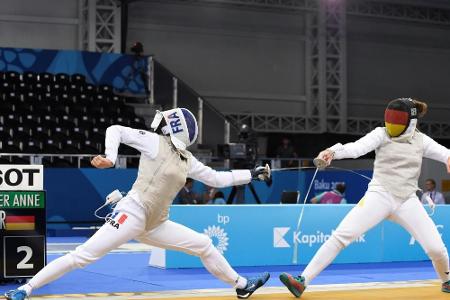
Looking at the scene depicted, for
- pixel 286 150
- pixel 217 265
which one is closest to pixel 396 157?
pixel 217 265

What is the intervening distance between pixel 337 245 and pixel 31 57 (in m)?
13.8

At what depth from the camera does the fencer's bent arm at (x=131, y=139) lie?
5152mm

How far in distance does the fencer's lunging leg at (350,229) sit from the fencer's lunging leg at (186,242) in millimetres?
690

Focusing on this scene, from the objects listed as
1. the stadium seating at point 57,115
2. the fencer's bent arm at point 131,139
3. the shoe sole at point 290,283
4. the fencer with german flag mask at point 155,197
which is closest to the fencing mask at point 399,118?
the fencer with german flag mask at point 155,197

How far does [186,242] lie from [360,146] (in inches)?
59.8

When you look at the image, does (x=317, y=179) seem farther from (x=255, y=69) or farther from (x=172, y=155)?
(x=172, y=155)

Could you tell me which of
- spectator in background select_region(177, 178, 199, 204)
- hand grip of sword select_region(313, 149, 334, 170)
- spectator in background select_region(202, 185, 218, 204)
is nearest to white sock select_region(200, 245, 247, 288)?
hand grip of sword select_region(313, 149, 334, 170)

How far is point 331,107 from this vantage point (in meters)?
23.1

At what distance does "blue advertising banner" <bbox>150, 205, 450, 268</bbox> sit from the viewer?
8.66 meters

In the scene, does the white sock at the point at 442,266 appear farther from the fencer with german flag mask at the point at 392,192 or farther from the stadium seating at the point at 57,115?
the stadium seating at the point at 57,115

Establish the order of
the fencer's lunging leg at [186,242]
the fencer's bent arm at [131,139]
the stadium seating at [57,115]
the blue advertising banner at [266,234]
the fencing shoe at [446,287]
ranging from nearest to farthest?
the fencer's bent arm at [131,139], the fencer's lunging leg at [186,242], the fencing shoe at [446,287], the blue advertising banner at [266,234], the stadium seating at [57,115]

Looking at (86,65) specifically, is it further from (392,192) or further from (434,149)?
(392,192)

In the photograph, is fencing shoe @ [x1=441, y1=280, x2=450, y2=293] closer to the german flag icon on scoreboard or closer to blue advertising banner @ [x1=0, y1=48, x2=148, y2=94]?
the german flag icon on scoreboard

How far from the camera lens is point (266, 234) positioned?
8.98 meters
